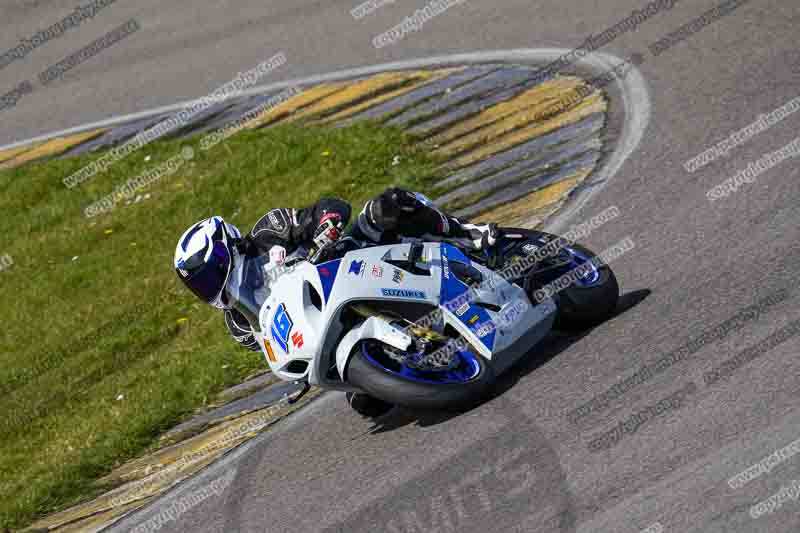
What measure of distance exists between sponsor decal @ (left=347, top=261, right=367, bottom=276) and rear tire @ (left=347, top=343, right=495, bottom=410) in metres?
0.46

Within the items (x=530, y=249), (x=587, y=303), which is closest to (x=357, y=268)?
(x=530, y=249)

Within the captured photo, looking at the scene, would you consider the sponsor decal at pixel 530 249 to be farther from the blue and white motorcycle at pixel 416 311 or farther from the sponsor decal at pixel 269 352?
the sponsor decal at pixel 269 352

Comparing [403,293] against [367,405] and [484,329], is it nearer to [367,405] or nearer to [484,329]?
[484,329]

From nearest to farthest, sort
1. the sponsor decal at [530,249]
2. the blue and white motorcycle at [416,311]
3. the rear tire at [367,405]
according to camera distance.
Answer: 1. the blue and white motorcycle at [416,311]
2. the rear tire at [367,405]
3. the sponsor decal at [530,249]

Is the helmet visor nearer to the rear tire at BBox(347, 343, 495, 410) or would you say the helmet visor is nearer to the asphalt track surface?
the rear tire at BBox(347, 343, 495, 410)

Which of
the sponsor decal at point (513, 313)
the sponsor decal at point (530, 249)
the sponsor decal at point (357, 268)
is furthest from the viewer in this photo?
the sponsor decal at point (530, 249)

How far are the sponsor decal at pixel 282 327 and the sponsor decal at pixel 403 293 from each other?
1.98 feet

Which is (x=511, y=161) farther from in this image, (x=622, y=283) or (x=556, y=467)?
(x=556, y=467)

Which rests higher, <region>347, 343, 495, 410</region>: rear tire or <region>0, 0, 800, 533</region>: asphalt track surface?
<region>347, 343, 495, 410</region>: rear tire

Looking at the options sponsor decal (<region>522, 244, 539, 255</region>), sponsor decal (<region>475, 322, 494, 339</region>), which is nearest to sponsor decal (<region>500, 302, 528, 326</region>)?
sponsor decal (<region>475, 322, 494, 339</region>)

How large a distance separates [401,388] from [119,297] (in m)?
6.78

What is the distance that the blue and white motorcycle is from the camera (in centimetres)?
661

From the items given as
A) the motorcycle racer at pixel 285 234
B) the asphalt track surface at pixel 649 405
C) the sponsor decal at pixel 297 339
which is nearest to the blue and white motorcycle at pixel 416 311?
the sponsor decal at pixel 297 339

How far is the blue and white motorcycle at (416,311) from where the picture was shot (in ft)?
21.7
